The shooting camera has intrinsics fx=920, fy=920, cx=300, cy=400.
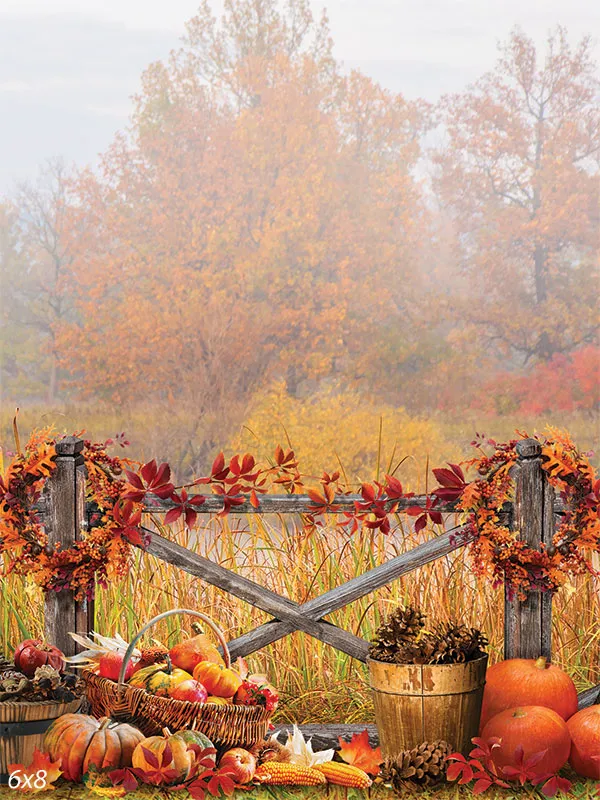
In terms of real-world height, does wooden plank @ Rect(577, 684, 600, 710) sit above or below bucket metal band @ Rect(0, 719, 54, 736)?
below

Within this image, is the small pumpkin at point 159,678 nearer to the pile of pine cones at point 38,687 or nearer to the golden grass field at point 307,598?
the pile of pine cones at point 38,687

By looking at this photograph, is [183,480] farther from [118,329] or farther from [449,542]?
[449,542]

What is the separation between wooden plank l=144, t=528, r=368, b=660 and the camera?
11.2ft

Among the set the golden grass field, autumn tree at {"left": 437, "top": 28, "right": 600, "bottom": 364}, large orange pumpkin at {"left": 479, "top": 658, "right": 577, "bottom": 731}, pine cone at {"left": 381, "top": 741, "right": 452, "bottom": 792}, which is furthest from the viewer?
autumn tree at {"left": 437, "top": 28, "right": 600, "bottom": 364}

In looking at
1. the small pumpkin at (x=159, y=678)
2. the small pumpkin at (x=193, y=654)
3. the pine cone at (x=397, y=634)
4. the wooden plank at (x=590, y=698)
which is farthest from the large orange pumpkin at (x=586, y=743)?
the small pumpkin at (x=159, y=678)

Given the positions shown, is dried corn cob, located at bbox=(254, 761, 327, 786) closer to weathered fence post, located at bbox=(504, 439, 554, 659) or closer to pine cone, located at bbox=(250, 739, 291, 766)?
pine cone, located at bbox=(250, 739, 291, 766)

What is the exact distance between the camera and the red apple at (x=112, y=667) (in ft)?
10.1

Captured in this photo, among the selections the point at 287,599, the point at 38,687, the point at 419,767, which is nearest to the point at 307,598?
the point at 287,599

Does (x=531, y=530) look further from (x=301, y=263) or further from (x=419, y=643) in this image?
(x=301, y=263)

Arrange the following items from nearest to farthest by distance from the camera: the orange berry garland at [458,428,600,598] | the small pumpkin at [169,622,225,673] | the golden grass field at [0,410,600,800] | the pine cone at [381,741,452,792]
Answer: the pine cone at [381,741,452,792] < the small pumpkin at [169,622,225,673] < the orange berry garland at [458,428,600,598] < the golden grass field at [0,410,600,800]

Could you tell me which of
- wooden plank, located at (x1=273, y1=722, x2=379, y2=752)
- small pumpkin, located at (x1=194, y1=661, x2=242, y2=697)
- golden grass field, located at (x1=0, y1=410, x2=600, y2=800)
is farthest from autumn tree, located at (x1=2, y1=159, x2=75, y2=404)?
small pumpkin, located at (x1=194, y1=661, x2=242, y2=697)

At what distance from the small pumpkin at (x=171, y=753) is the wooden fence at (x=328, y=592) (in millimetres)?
563

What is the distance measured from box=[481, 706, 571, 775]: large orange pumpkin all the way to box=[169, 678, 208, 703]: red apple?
100cm

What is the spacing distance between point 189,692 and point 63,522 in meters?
0.84
